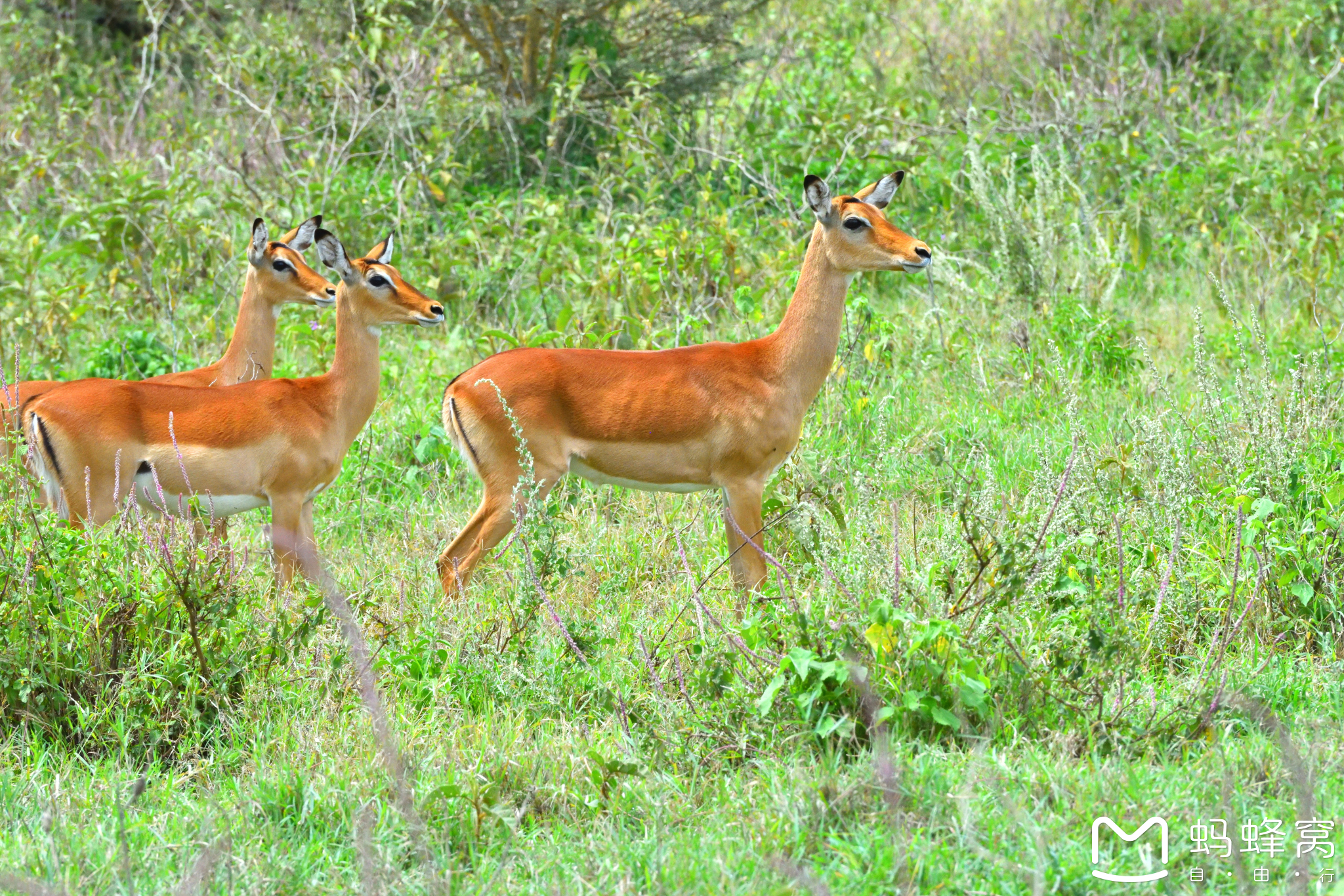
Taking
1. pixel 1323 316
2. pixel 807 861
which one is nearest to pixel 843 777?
pixel 807 861

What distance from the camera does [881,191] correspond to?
18.4 ft

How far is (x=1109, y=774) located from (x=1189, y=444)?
2.52 m

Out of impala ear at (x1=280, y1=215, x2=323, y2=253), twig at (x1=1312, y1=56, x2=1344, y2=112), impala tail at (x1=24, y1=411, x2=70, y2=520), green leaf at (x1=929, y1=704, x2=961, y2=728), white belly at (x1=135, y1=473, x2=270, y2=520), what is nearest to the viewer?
green leaf at (x1=929, y1=704, x2=961, y2=728)

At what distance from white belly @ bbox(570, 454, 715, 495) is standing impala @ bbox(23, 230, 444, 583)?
86 cm

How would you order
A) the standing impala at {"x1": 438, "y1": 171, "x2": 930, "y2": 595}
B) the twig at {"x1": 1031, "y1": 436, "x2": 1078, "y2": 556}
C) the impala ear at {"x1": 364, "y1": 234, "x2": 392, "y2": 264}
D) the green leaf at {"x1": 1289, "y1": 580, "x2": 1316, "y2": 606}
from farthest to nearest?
the impala ear at {"x1": 364, "y1": 234, "x2": 392, "y2": 264} → the standing impala at {"x1": 438, "y1": 171, "x2": 930, "y2": 595} → the green leaf at {"x1": 1289, "y1": 580, "x2": 1316, "y2": 606} → the twig at {"x1": 1031, "y1": 436, "x2": 1078, "y2": 556}

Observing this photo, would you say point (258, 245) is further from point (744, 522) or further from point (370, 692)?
point (370, 692)

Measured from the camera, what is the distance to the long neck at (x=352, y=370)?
5.49m

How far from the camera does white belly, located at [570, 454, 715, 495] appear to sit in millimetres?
5098

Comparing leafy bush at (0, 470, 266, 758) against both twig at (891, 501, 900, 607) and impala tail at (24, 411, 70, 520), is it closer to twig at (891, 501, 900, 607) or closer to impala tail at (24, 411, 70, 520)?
impala tail at (24, 411, 70, 520)

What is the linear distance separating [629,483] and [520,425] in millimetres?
468

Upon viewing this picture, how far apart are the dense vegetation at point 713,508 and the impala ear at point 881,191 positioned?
2.54ft

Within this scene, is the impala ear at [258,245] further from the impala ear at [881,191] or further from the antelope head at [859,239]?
the impala ear at [881,191]

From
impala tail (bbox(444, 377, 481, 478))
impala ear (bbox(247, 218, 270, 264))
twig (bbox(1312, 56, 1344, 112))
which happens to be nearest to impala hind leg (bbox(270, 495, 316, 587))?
impala tail (bbox(444, 377, 481, 478))

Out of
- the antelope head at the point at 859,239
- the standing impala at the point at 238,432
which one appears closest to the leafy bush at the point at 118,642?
the standing impala at the point at 238,432
